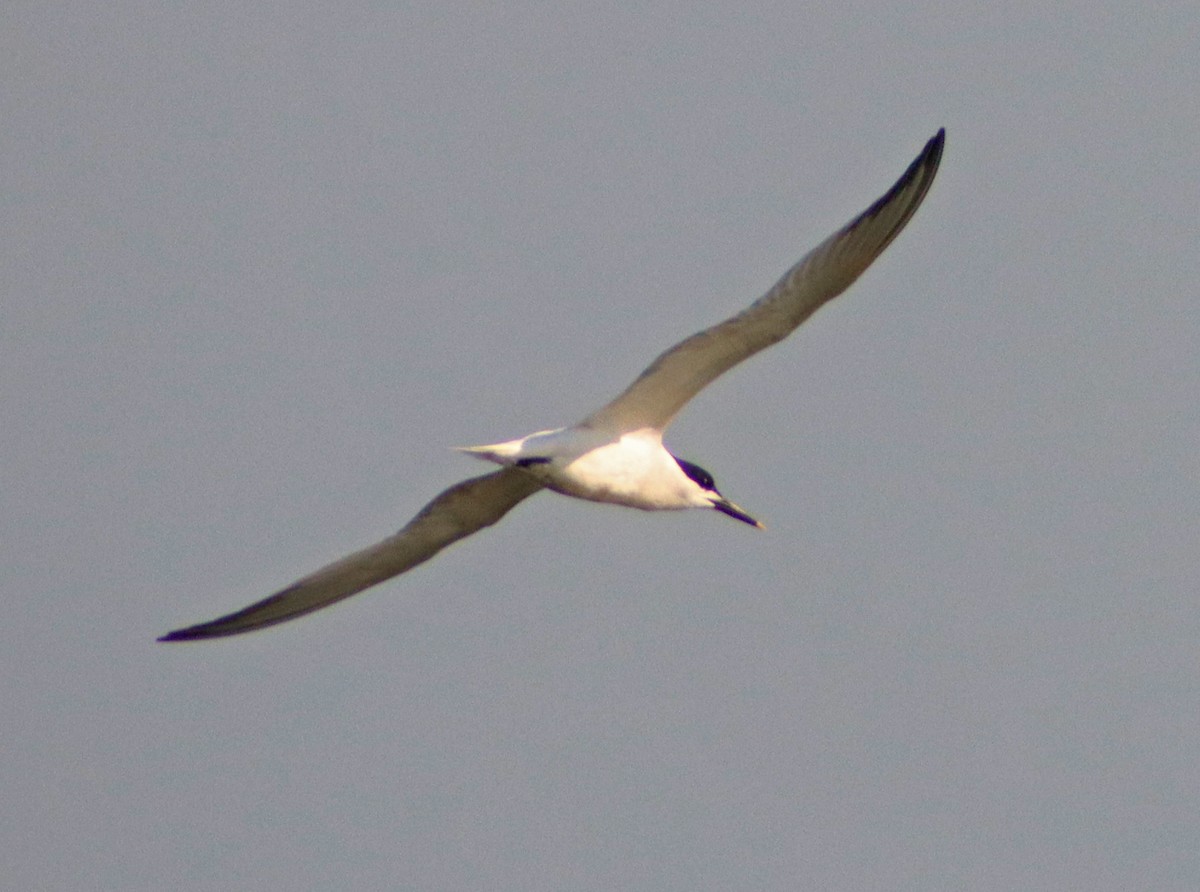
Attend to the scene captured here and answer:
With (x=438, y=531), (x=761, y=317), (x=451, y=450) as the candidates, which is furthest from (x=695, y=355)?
(x=438, y=531)

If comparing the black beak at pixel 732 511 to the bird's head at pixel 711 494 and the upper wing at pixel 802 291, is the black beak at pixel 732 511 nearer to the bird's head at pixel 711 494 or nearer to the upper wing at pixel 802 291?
the bird's head at pixel 711 494

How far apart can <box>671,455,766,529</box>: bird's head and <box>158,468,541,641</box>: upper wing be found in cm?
91

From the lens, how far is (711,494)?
1123cm

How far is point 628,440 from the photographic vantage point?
10688 millimetres

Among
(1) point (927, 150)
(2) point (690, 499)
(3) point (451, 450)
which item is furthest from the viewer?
(2) point (690, 499)

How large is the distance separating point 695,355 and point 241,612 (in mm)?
3376

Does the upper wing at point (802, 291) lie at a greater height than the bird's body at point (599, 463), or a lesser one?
greater

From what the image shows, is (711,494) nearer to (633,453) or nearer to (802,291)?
(633,453)

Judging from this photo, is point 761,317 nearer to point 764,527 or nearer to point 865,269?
point 865,269

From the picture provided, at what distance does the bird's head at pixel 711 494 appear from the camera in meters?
11.1

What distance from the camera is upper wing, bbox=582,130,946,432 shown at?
30.5 feet

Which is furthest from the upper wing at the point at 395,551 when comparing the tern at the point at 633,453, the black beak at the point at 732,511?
the black beak at the point at 732,511

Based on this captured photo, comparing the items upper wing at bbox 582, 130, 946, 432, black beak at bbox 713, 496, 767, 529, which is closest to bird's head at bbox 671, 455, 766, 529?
black beak at bbox 713, 496, 767, 529

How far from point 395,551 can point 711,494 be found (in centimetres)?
199
